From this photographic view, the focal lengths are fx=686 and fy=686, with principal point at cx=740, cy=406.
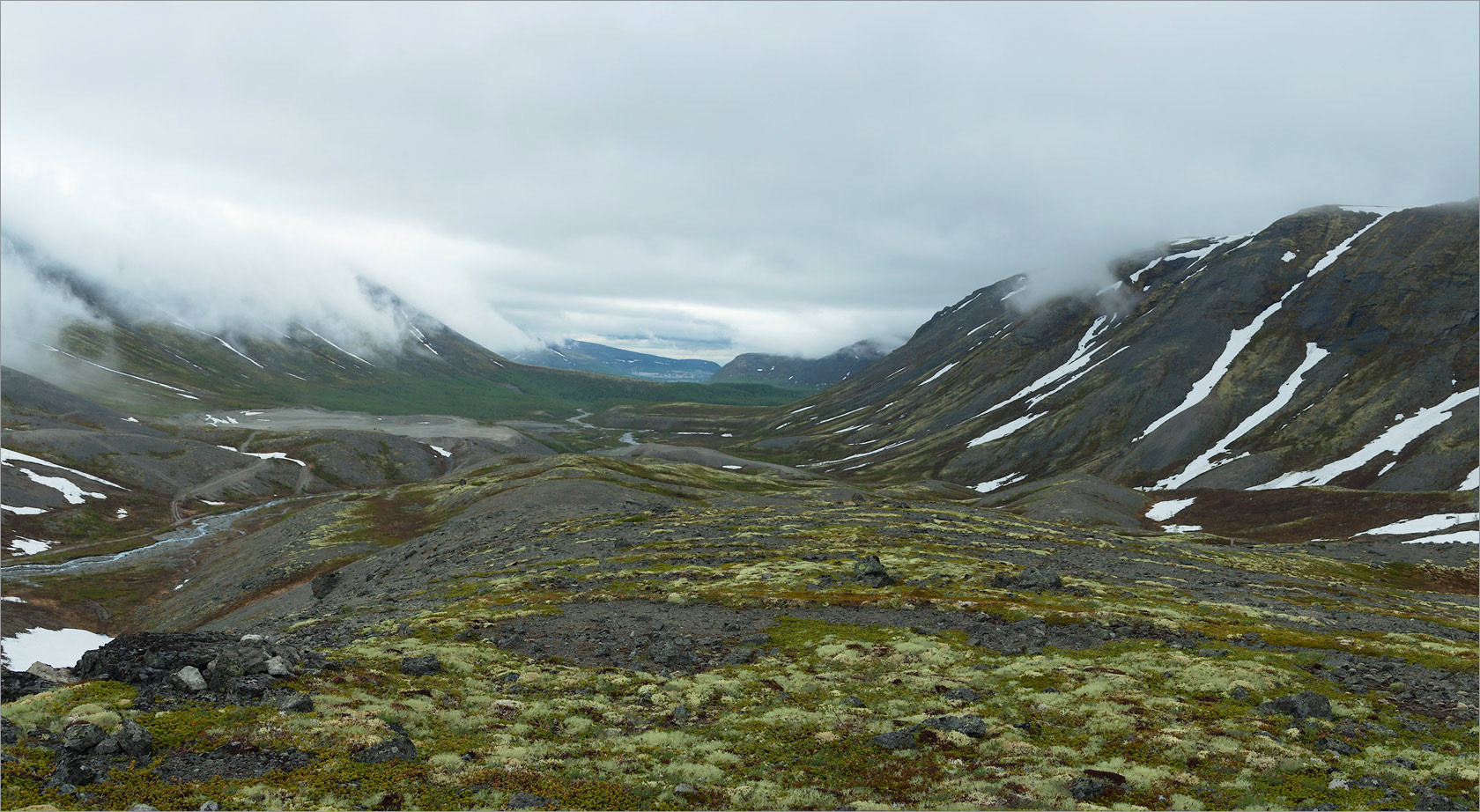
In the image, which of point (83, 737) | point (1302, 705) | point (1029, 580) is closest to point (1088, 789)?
point (1302, 705)

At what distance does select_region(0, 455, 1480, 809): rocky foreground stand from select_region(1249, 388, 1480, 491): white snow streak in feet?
443

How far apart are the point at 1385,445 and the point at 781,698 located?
220639 mm

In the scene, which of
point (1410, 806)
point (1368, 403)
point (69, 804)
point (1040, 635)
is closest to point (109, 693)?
point (69, 804)

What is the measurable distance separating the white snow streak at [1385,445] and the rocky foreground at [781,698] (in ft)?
443

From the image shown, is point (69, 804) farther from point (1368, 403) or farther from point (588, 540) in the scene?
point (1368, 403)

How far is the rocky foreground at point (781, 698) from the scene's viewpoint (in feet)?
63.1

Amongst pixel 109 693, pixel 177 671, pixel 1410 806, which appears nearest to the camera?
pixel 1410 806

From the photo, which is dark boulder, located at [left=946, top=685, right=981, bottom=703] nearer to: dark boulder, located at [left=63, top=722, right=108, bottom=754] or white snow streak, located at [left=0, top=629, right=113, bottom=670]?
dark boulder, located at [left=63, top=722, right=108, bottom=754]

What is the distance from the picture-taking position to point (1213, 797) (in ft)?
65.4

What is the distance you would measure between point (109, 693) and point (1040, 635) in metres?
42.0

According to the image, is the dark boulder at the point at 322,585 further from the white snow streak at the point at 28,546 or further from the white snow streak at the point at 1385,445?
the white snow streak at the point at 1385,445

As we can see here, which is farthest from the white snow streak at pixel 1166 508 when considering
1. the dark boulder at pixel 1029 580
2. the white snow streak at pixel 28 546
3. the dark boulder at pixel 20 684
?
the white snow streak at pixel 28 546

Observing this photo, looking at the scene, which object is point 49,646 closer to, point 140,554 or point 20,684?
point 140,554

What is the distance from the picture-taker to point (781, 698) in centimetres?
2970
